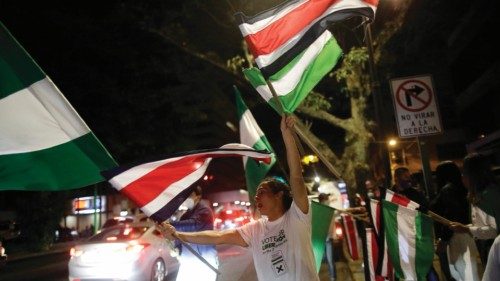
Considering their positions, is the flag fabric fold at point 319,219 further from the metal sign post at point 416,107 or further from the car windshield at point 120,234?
the car windshield at point 120,234

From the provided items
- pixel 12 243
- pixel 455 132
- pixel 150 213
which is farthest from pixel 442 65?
pixel 12 243

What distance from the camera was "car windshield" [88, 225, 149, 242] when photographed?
1017 cm

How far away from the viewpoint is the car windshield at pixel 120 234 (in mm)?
10172

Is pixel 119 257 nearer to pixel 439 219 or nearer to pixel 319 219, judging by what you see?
pixel 319 219

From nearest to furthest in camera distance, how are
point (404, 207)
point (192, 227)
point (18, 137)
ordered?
point (18, 137), point (404, 207), point (192, 227)

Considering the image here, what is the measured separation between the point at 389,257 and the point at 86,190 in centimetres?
2689

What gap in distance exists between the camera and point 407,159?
16.6 metres

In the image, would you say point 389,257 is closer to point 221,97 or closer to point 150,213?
point 150,213

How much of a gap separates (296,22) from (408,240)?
289 cm

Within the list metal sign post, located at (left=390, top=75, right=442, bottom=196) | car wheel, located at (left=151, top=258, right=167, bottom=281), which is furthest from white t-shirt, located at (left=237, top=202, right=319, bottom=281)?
car wheel, located at (left=151, top=258, right=167, bottom=281)

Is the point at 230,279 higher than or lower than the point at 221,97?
lower

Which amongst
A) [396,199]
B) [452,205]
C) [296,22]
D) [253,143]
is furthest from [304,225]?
[253,143]

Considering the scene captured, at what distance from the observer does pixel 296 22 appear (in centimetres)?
425

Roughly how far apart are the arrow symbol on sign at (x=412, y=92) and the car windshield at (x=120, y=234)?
6906 mm
